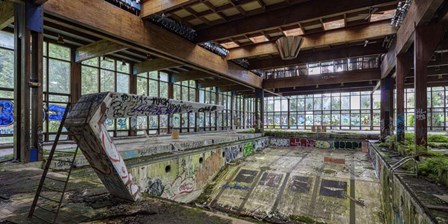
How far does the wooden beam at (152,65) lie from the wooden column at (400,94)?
9.04 m

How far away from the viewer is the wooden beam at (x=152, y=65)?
12.1m

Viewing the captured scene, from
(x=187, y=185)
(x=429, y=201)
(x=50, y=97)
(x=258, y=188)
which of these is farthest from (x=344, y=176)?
(x=50, y=97)

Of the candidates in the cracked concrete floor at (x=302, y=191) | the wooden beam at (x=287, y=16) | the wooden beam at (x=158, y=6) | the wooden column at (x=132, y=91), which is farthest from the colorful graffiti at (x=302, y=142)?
the wooden beam at (x=158, y=6)

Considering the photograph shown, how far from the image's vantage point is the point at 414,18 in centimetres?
563

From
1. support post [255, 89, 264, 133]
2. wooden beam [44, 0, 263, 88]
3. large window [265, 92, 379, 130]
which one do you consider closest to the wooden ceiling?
wooden beam [44, 0, 263, 88]

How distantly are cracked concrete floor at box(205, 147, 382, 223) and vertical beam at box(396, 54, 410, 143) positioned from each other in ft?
6.41

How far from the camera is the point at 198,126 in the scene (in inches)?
763

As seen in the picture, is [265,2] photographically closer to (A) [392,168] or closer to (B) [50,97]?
(A) [392,168]

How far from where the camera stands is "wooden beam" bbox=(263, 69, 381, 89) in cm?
1311

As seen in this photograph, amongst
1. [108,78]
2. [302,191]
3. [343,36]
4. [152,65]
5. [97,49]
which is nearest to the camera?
[302,191]

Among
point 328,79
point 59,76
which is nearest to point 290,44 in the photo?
point 328,79

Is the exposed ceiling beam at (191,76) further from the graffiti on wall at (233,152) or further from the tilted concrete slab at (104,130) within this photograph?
the tilted concrete slab at (104,130)

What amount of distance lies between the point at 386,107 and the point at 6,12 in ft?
47.5

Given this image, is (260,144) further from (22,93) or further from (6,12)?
(6,12)
